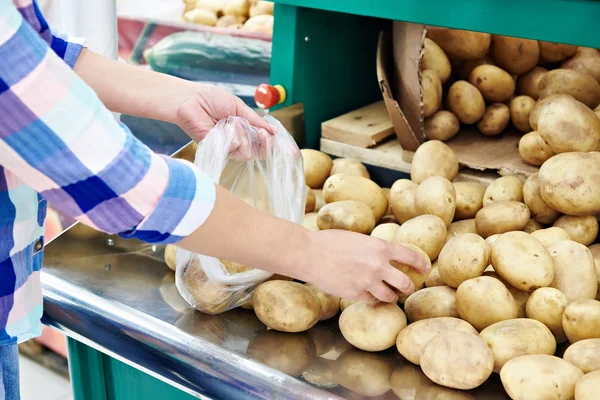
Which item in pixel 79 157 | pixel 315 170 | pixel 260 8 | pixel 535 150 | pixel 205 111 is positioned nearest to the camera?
pixel 79 157

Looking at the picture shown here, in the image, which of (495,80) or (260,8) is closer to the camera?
(495,80)

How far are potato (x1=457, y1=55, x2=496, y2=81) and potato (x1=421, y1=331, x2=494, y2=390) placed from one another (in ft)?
2.74

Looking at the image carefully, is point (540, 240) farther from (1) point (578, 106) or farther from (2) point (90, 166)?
(2) point (90, 166)

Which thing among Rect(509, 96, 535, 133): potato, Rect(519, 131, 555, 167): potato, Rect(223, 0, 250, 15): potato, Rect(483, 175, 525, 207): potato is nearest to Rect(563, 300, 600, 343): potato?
Rect(483, 175, 525, 207): potato

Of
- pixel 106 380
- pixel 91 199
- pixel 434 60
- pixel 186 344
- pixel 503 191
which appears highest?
pixel 91 199

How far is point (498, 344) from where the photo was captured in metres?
0.85

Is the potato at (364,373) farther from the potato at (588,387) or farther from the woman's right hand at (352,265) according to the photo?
the potato at (588,387)

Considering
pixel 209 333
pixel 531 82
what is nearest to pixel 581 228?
pixel 531 82

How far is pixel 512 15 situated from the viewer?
3.43ft

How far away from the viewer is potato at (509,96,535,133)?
1.43 m

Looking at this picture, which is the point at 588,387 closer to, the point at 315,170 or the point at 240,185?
the point at 240,185

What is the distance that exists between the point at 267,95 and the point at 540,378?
0.85 metres

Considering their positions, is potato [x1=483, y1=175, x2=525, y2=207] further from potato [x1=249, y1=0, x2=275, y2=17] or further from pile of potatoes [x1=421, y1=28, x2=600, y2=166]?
potato [x1=249, y1=0, x2=275, y2=17]

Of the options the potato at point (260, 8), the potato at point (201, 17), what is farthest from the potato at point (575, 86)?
the potato at point (201, 17)
